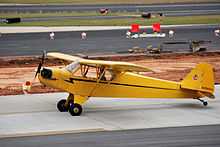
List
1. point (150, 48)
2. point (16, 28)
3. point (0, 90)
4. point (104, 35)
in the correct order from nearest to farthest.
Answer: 1. point (0, 90)
2. point (150, 48)
3. point (104, 35)
4. point (16, 28)

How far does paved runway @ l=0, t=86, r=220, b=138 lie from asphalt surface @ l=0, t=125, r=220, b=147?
2.31ft

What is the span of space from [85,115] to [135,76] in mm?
2293

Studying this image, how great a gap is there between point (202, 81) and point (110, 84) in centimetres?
325

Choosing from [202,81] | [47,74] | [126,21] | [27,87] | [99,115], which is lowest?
[99,115]

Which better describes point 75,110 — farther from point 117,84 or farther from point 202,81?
point 202,81

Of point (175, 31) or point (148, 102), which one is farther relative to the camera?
point (175, 31)

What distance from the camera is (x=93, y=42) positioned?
49125 millimetres

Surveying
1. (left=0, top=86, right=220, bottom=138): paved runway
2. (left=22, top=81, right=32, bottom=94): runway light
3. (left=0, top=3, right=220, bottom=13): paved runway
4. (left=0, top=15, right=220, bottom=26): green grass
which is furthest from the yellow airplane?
(left=0, top=3, right=220, bottom=13): paved runway

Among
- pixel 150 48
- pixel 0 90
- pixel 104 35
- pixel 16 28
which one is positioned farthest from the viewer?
pixel 16 28

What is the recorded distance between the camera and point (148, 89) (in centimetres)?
2425

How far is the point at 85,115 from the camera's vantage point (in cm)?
2362

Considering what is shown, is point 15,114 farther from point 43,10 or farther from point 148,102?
point 43,10

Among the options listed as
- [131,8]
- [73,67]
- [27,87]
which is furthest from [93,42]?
[131,8]

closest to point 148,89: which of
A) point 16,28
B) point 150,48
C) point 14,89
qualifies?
point 14,89
